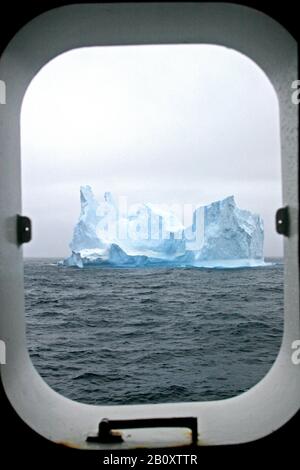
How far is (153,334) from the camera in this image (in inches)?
512

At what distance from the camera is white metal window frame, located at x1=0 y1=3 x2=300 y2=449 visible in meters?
0.69

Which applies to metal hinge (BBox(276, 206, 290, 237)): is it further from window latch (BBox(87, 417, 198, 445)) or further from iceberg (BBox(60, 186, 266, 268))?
iceberg (BBox(60, 186, 266, 268))

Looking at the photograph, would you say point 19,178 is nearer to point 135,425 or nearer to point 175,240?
point 135,425

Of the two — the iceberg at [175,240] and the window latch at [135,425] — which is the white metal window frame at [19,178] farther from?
the iceberg at [175,240]

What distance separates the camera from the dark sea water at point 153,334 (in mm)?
8141

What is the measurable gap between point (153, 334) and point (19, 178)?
12.6m

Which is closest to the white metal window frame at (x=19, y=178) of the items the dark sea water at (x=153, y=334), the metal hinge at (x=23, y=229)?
the metal hinge at (x=23, y=229)

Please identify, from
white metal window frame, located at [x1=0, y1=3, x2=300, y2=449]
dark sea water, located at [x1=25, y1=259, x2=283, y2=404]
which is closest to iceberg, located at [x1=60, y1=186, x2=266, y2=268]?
dark sea water, located at [x1=25, y1=259, x2=283, y2=404]

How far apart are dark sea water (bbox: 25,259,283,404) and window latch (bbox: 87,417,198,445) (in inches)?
241

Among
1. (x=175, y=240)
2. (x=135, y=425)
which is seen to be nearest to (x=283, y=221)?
(x=135, y=425)

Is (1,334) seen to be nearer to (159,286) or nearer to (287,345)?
(287,345)

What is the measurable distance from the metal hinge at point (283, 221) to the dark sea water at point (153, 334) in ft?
20.4

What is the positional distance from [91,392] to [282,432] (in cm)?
795

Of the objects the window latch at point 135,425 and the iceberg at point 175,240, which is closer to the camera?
the window latch at point 135,425
